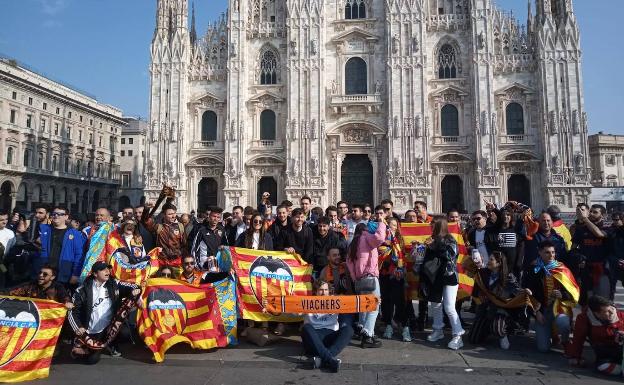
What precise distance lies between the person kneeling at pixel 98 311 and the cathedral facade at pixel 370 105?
21891 millimetres

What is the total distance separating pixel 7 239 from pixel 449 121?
26516mm

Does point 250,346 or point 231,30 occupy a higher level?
point 231,30

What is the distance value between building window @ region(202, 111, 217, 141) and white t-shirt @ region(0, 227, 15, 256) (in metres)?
23.1

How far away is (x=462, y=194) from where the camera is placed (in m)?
29.0

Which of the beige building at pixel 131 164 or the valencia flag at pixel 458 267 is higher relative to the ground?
the beige building at pixel 131 164

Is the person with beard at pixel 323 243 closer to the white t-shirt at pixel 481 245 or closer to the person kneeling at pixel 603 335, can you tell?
the white t-shirt at pixel 481 245

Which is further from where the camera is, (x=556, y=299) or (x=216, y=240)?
(x=216, y=240)

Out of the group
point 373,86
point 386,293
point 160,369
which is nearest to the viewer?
point 160,369

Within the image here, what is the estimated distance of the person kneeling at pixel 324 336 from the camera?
20.6ft

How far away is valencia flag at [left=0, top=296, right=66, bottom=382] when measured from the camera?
584cm

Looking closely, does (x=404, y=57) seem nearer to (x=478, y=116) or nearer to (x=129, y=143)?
(x=478, y=116)

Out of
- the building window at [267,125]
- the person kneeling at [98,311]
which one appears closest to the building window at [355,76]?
Answer: the building window at [267,125]

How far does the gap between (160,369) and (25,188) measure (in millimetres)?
43236

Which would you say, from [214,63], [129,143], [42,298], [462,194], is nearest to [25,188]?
[129,143]
